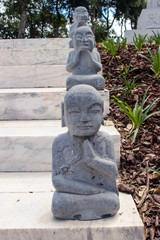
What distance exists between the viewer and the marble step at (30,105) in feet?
10.8

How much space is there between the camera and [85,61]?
142 inches

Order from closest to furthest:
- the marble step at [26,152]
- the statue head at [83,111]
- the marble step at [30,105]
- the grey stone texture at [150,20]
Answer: the statue head at [83,111] → the marble step at [26,152] → the marble step at [30,105] → the grey stone texture at [150,20]

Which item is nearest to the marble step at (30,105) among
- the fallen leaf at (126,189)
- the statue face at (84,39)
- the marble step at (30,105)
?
the marble step at (30,105)

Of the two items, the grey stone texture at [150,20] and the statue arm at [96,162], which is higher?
the grey stone texture at [150,20]

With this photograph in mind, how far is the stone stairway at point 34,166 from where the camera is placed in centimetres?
147

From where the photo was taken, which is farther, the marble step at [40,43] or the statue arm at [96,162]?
the marble step at [40,43]

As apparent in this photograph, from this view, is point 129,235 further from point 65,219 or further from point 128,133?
point 128,133

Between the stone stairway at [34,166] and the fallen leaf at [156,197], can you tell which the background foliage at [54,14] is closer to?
the stone stairway at [34,166]

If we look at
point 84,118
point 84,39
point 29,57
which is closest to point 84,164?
point 84,118

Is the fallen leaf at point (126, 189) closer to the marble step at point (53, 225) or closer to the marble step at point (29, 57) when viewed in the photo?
the marble step at point (53, 225)

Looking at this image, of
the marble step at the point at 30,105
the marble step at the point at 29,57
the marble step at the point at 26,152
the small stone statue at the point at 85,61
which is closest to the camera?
the marble step at the point at 26,152

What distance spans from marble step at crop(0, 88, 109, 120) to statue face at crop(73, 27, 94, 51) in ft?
2.96

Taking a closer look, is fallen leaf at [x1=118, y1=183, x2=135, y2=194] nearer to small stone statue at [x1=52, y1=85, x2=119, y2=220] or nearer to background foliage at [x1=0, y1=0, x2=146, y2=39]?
small stone statue at [x1=52, y1=85, x2=119, y2=220]

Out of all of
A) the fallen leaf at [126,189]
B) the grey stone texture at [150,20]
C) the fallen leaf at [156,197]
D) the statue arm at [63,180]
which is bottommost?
the fallen leaf at [156,197]
